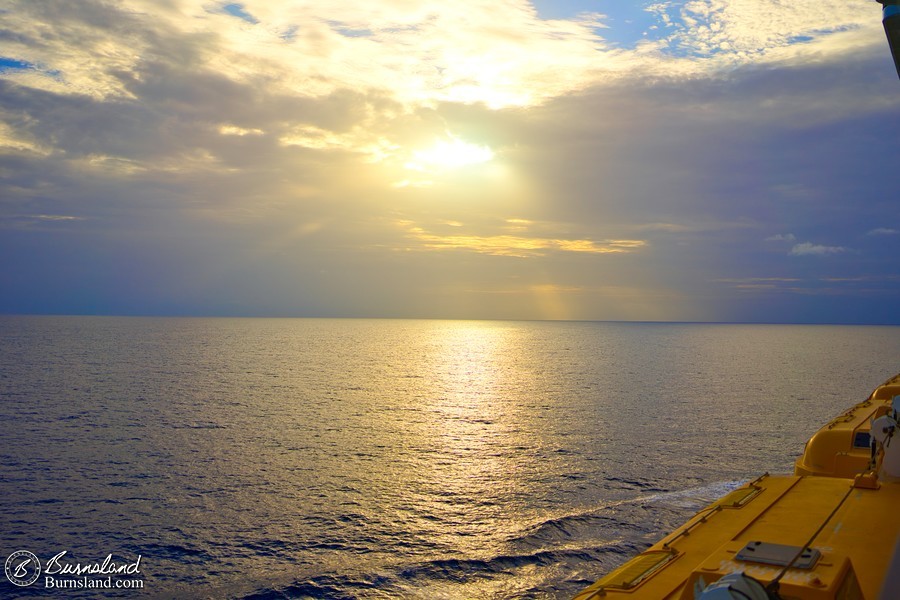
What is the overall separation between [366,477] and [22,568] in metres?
21.6

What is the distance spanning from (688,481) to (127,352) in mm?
176845

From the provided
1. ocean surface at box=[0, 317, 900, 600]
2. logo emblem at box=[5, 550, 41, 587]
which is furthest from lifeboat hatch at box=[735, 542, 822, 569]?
logo emblem at box=[5, 550, 41, 587]

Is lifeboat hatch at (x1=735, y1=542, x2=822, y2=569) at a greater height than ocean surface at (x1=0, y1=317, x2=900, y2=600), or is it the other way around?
lifeboat hatch at (x1=735, y1=542, x2=822, y2=569)

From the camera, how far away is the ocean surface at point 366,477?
28.1m

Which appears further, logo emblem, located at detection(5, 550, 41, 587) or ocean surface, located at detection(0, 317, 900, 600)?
ocean surface, located at detection(0, 317, 900, 600)

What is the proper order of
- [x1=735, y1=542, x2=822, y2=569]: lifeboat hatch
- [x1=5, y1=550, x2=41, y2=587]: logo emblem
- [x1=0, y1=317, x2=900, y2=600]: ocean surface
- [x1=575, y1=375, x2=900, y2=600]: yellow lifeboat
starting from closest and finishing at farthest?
[x1=575, y1=375, x2=900, y2=600]: yellow lifeboat
[x1=735, y1=542, x2=822, y2=569]: lifeboat hatch
[x1=5, y1=550, x2=41, y2=587]: logo emblem
[x1=0, y1=317, x2=900, y2=600]: ocean surface

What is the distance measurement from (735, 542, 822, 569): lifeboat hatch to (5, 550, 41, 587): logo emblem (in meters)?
28.4

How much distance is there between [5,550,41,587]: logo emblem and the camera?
2612 cm

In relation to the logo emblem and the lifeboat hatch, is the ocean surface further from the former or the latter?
the lifeboat hatch

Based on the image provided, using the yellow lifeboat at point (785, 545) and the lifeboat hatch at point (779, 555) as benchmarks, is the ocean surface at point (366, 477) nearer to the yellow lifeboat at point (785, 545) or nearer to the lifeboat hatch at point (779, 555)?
the yellow lifeboat at point (785, 545)

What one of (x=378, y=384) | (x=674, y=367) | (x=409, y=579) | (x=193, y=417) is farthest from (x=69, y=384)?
(x=674, y=367)

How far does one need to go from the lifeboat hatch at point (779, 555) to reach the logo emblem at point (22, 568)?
28413 millimetres

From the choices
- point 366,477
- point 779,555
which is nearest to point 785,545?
point 779,555

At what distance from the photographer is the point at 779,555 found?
452 inches
